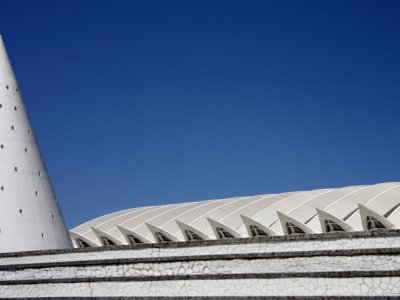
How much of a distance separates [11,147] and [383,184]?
25.9 m

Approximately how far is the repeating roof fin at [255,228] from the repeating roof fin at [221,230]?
2.30ft

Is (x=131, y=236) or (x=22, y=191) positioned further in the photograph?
(x=131, y=236)

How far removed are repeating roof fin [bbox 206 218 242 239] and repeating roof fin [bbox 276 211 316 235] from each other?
2711mm

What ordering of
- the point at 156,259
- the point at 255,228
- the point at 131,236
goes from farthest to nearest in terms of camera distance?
the point at 131,236, the point at 255,228, the point at 156,259

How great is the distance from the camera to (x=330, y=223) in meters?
29.9

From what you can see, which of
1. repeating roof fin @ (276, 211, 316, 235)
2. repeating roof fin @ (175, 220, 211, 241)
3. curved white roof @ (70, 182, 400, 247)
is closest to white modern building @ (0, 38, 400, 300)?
repeating roof fin @ (175, 220, 211, 241)

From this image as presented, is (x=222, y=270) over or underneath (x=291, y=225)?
over

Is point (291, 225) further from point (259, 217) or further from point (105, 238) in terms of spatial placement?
point (105, 238)

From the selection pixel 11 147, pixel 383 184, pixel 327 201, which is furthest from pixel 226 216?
pixel 11 147

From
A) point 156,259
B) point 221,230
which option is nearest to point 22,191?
point 156,259

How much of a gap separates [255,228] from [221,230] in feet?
6.10

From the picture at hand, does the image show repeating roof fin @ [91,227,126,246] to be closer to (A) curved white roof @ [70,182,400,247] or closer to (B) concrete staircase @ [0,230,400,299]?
(A) curved white roof @ [70,182,400,247]

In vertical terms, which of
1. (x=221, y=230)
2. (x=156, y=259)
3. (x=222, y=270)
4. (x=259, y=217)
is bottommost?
(x=259, y=217)

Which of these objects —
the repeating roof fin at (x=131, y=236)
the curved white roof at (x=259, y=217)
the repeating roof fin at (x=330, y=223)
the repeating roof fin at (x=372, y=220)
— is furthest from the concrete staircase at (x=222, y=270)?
the repeating roof fin at (x=131, y=236)
